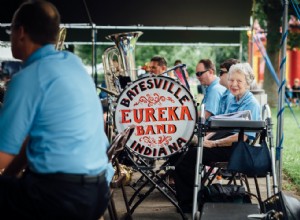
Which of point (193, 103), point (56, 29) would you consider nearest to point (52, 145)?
point (56, 29)

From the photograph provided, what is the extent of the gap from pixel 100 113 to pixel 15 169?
51cm

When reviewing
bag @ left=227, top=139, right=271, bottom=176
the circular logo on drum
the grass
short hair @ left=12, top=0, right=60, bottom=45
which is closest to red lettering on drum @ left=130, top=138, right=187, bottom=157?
the circular logo on drum

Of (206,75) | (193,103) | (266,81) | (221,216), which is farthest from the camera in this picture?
(266,81)

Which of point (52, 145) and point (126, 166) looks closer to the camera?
point (52, 145)

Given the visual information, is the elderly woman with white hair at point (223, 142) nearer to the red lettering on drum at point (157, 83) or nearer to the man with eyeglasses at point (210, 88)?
the man with eyeglasses at point (210, 88)

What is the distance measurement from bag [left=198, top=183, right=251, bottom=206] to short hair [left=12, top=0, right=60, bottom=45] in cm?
280

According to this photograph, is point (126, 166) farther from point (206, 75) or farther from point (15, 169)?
point (15, 169)

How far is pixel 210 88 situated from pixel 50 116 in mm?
4261

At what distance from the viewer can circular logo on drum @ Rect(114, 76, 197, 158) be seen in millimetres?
5793

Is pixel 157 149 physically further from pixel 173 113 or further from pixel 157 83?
pixel 157 83

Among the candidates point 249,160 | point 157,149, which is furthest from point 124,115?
point 249,160

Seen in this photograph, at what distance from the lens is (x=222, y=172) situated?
256 inches

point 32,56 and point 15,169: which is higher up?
point 32,56

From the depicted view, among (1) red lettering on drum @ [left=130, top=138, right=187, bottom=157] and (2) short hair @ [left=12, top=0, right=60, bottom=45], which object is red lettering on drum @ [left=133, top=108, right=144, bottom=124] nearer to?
(1) red lettering on drum @ [left=130, top=138, right=187, bottom=157]
